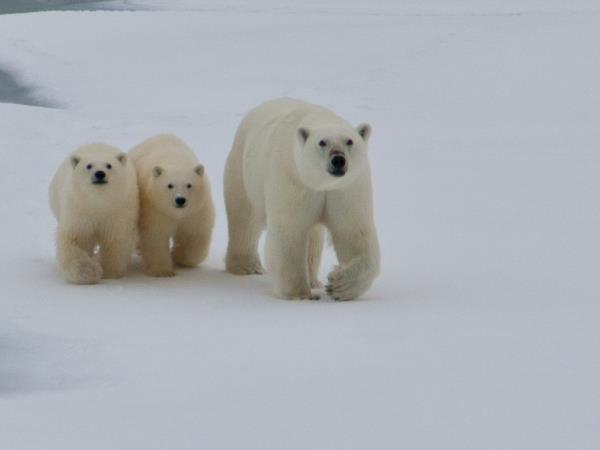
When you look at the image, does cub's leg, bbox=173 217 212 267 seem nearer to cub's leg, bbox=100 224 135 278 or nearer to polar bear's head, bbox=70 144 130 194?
cub's leg, bbox=100 224 135 278

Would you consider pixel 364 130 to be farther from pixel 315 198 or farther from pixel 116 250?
pixel 116 250

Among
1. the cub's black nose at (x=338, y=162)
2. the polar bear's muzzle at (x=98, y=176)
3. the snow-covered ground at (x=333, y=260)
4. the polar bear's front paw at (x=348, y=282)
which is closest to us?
the snow-covered ground at (x=333, y=260)

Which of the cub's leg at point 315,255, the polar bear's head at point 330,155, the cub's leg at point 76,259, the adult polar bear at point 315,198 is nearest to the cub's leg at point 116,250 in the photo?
the cub's leg at point 76,259

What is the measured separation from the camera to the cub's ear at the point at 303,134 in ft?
20.2

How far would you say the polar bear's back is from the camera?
7332 millimetres

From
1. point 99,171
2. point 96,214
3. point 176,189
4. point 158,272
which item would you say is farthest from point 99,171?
point 158,272

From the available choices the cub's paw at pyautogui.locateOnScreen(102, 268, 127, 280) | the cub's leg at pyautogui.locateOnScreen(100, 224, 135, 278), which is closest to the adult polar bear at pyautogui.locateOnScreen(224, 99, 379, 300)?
the cub's leg at pyautogui.locateOnScreen(100, 224, 135, 278)

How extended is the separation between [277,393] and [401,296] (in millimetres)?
2085

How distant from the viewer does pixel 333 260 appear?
8312mm

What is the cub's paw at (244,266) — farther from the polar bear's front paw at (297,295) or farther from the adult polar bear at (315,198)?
the polar bear's front paw at (297,295)

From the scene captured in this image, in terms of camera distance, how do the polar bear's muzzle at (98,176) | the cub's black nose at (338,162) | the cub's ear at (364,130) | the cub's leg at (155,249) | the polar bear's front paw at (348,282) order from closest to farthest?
1. the cub's black nose at (338,162)
2. the cub's ear at (364,130)
3. the polar bear's front paw at (348,282)
4. the polar bear's muzzle at (98,176)
5. the cub's leg at (155,249)

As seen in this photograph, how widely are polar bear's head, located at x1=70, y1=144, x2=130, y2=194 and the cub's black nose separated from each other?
1.47m

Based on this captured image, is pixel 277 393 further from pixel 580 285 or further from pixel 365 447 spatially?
pixel 580 285

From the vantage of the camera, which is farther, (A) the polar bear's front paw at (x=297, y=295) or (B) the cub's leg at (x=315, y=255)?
(B) the cub's leg at (x=315, y=255)
